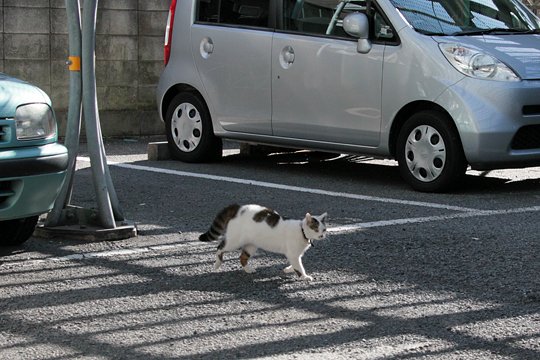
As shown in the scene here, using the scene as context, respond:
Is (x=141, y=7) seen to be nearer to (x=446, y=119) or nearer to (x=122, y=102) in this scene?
(x=122, y=102)

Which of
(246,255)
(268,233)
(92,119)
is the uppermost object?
(92,119)

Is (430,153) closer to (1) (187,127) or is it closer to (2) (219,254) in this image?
(1) (187,127)

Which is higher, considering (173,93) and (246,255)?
(173,93)

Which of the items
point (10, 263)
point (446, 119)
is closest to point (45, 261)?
point (10, 263)

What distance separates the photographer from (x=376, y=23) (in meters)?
9.95

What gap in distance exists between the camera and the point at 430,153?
961cm

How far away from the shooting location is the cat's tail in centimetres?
640

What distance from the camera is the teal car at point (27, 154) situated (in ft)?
21.0

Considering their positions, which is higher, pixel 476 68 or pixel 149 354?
pixel 476 68

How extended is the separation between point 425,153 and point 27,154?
406 cm

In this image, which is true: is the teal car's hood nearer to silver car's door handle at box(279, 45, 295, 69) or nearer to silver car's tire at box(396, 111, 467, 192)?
silver car's tire at box(396, 111, 467, 192)

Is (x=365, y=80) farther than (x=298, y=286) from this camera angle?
Yes

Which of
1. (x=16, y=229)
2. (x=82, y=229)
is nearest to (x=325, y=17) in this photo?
(x=82, y=229)

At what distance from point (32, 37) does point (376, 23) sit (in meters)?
4.56
